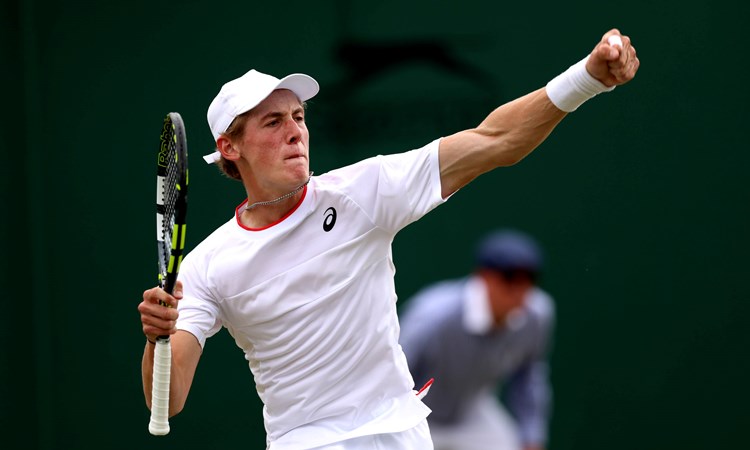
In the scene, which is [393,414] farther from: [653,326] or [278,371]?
[653,326]

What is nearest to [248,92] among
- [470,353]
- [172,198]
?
[172,198]

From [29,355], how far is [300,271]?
3357 mm

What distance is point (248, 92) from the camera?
→ 11.5ft

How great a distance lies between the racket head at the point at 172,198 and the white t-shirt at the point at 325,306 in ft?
0.50

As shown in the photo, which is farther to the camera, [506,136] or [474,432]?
[474,432]

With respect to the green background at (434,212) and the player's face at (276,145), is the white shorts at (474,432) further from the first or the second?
the player's face at (276,145)

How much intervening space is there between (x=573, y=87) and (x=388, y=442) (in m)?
1.02

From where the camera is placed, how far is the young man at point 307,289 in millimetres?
3416

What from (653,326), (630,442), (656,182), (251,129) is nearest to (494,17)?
(656,182)

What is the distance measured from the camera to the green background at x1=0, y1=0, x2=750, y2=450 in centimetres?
582

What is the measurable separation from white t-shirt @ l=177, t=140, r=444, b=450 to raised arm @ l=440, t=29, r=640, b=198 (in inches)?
8.3

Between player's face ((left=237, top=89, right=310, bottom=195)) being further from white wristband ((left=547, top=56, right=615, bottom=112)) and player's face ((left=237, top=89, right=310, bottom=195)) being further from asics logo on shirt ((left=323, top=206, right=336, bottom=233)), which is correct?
white wristband ((left=547, top=56, right=615, bottom=112))

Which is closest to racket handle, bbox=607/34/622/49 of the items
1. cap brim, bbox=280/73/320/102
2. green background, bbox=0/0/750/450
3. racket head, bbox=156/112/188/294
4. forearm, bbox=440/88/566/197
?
forearm, bbox=440/88/566/197

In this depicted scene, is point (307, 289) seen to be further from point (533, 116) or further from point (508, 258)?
point (508, 258)
